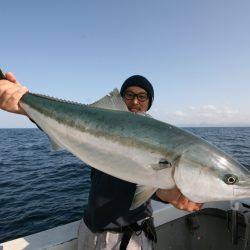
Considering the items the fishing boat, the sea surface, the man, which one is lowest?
the sea surface

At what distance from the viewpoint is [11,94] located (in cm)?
345

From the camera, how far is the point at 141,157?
2.83 metres

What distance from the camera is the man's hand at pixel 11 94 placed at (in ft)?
11.1

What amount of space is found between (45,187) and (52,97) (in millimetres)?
13931

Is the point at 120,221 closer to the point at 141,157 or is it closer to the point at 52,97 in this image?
the point at 141,157

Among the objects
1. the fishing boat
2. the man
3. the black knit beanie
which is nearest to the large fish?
the man

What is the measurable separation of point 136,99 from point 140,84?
273 mm

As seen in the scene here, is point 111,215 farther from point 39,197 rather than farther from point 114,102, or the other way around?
point 39,197

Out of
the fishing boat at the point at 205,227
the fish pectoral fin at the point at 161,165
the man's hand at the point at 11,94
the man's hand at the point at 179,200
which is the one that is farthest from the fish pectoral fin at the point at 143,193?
the fishing boat at the point at 205,227

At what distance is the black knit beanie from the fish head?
82.1 inches

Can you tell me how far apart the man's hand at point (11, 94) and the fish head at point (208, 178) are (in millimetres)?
2054

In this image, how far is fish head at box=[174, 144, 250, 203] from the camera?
2.75 m

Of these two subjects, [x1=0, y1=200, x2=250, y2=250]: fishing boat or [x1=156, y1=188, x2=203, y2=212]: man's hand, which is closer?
[x1=156, y1=188, x2=203, y2=212]: man's hand

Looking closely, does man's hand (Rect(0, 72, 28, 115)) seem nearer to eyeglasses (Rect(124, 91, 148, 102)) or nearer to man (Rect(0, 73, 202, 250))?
man (Rect(0, 73, 202, 250))
